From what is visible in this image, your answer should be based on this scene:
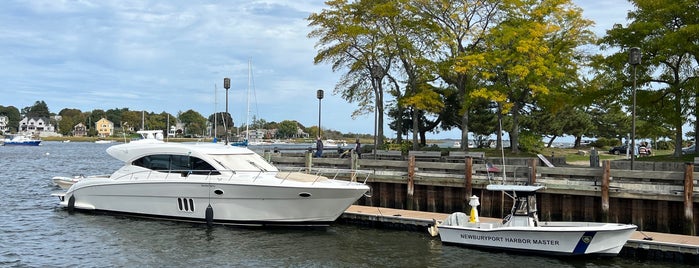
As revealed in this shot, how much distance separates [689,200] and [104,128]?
196 metres

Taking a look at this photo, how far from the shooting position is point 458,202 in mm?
20172

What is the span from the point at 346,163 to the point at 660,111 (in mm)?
17130

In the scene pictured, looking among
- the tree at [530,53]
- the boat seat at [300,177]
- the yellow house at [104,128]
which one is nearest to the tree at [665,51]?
the tree at [530,53]

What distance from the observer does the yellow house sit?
192875mm

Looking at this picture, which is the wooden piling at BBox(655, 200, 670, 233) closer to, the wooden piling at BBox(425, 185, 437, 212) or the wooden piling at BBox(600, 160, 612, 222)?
the wooden piling at BBox(600, 160, 612, 222)

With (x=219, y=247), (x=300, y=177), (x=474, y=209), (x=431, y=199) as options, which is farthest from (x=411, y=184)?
(x=219, y=247)

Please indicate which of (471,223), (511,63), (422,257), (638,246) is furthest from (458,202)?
(511,63)

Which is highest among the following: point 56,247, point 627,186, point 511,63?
point 511,63

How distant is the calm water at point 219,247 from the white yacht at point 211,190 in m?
0.44

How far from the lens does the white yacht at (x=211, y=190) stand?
19.1m

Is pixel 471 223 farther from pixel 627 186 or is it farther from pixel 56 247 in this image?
pixel 56 247

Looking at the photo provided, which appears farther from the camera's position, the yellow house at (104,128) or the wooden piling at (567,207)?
the yellow house at (104,128)

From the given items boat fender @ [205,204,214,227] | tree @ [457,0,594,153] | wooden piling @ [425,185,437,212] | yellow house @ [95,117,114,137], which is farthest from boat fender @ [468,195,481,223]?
yellow house @ [95,117,114,137]

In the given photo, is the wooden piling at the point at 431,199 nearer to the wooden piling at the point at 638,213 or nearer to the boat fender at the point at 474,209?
the boat fender at the point at 474,209
